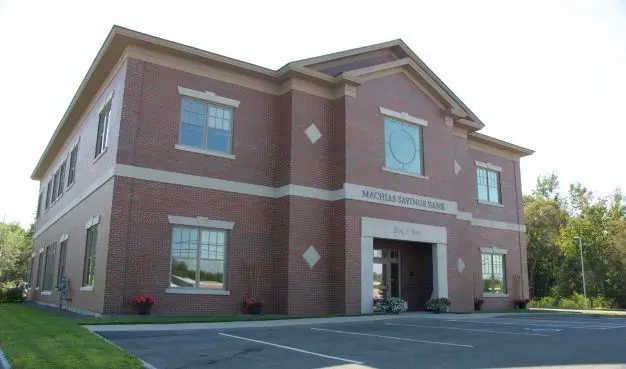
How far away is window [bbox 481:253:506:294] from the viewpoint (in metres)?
28.2

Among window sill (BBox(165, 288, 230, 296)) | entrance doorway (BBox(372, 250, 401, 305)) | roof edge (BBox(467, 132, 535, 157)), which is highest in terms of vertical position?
roof edge (BBox(467, 132, 535, 157))

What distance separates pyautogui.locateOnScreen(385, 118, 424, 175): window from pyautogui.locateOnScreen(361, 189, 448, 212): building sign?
118 cm

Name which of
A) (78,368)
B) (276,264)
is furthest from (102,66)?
(78,368)

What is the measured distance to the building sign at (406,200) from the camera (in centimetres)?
2115

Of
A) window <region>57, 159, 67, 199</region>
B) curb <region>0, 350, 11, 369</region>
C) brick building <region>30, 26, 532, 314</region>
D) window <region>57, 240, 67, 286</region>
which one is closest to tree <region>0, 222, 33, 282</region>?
window <region>57, 159, 67, 199</region>

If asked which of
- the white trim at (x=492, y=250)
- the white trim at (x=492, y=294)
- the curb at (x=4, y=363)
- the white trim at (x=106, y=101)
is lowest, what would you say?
the curb at (x=4, y=363)

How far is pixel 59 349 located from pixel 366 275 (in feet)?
41.7

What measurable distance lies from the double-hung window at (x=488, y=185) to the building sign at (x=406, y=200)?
6669 mm

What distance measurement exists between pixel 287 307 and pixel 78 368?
11.9m

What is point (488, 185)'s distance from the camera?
1179 inches

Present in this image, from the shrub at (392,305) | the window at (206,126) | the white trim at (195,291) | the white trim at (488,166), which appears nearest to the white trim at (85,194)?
the window at (206,126)

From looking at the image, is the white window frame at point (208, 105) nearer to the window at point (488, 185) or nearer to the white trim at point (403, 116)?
the white trim at point (403, 116)

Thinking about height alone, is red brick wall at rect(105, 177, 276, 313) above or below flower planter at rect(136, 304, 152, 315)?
above

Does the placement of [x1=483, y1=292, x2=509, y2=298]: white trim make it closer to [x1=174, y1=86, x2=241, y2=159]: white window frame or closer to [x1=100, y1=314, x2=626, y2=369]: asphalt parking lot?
[x1=100, y1=314, x2=626, y2=369]: asphalt parking lot
